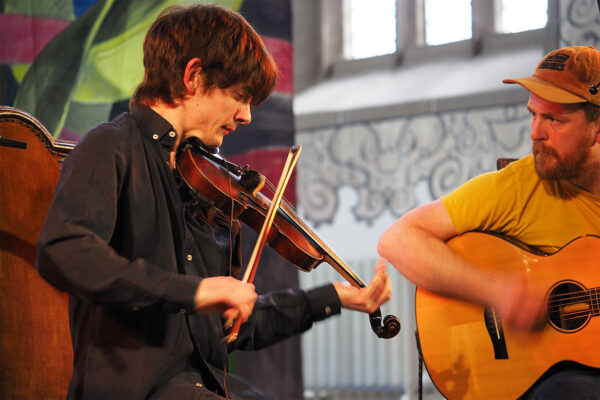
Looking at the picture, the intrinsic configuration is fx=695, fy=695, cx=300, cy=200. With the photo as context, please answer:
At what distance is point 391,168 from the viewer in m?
4.83

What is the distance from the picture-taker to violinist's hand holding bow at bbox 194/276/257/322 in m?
1.32

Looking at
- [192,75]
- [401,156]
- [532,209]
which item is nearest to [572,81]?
[532,209]

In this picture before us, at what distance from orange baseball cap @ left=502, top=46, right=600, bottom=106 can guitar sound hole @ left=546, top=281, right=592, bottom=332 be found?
54 cm

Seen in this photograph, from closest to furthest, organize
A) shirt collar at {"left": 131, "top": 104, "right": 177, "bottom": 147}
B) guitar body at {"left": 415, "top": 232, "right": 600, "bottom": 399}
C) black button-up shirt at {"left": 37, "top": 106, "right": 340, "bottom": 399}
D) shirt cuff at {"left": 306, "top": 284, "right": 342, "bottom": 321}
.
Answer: black button-up shirt at {"left": 37, "top": 106, "right": 340, "bottom": 399} → shirt collar at {"left": 131, "top": 104, "right": 177, "bottom": 147} → shirt cuff at {"left": 306, "top": 284, "right": 342, "bottom": 321} → guitar body at {"left": 415, "top": 232, "right": 600, "bottom": 399}

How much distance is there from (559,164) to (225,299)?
1.19 meters

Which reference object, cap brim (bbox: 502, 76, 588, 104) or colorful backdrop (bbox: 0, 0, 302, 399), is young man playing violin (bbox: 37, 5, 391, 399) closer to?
cap brim (bbox: 502, 76, 588, 104)

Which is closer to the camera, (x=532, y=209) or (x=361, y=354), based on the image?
(x=532, y=209)

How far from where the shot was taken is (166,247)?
4.90ft

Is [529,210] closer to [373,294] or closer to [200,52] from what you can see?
[373,294]

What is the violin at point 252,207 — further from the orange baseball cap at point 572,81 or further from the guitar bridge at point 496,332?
the orange baseball cap at point 572,81

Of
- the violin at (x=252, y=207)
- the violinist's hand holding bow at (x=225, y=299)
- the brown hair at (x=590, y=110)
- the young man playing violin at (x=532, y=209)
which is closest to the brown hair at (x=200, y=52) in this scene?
Answer: the violin at (x=252, y=207)

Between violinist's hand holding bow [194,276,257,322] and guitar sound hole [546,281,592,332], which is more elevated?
violinist's hand holding bow [194,276,257,322]

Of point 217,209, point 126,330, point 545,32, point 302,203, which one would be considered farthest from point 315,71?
point 126,330

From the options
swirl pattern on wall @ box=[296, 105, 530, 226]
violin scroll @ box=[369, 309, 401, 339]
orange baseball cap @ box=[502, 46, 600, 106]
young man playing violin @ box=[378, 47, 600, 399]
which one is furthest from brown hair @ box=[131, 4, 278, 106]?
swirl pattern on wall @ box=[296, 105, 530, 226]
